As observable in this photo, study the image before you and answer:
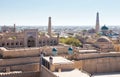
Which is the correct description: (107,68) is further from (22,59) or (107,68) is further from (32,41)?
(32,41)

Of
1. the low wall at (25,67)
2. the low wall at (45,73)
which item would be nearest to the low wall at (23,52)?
the low wall at (25,67)

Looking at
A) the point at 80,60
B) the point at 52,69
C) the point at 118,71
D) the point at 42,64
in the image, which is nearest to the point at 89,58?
the point at 80,60

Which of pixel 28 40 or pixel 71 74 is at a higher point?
pixel 28 40

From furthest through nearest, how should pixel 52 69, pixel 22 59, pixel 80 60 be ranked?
pixel 80 60 → pixel 22 59 → pixel 52 69

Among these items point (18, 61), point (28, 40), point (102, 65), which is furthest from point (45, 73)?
point (28, 40)

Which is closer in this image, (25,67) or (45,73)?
(45,73)

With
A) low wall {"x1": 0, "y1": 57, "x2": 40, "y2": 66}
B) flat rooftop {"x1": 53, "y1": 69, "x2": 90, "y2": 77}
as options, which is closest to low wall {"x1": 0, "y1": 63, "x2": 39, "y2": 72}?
low wall {"x1": 0, "y1": 57, "x2": 40, "y2": 66}

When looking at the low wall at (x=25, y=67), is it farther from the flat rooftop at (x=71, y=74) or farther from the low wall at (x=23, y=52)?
the flat rooftop at (x=71, y=74)

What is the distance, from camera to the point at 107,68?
2412 cm

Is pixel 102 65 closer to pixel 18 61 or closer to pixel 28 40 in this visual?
pixel 18 61

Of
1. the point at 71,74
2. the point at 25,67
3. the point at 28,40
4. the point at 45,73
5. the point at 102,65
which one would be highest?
the point at 28,40

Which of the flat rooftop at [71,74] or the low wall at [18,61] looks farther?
the low wall at [18,61]

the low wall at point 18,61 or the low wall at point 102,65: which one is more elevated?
the low wall at point 18,61

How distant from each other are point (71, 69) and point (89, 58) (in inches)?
275
